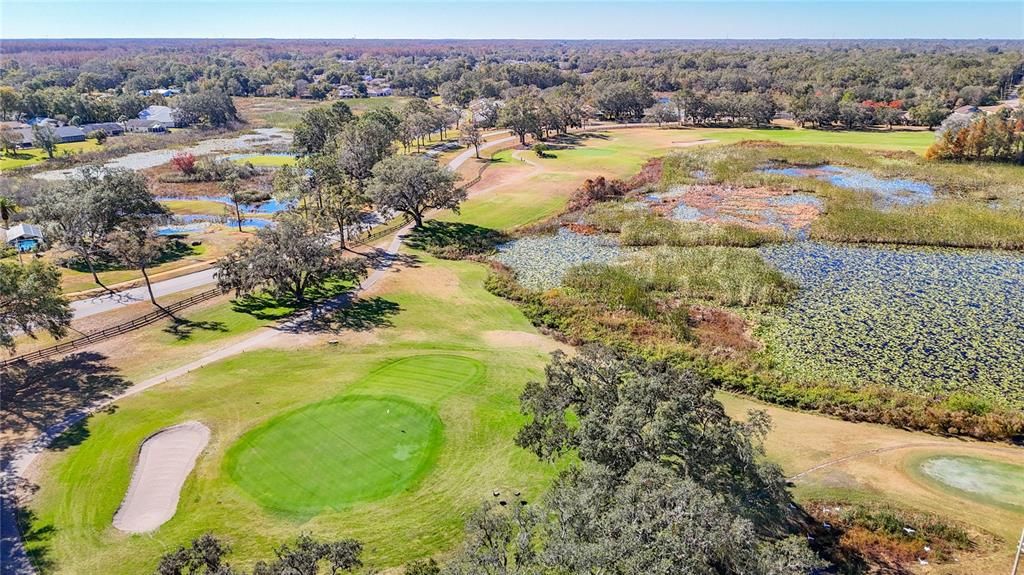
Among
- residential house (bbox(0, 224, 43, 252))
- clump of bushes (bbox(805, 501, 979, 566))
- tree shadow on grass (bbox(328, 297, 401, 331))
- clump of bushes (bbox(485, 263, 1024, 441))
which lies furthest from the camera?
residential house (bbox(0, 224, 43, 252))

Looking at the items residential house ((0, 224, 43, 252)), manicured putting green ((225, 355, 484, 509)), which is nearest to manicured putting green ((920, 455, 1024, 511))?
manicured putting green ((225, 355, 484, 509))

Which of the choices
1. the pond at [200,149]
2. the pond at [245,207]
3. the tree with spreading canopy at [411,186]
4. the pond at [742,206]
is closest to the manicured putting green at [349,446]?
the tree with spreading canopy at [411,186]

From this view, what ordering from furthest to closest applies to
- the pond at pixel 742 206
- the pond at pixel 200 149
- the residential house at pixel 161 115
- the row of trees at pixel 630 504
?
the residential house at pixel 161 115, the pond at pixel 200 149, the pond at pixel 742 206, the row of trees at pixel 630 504

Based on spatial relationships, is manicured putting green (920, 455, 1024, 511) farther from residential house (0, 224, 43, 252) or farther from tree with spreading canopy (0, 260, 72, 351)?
residential house (0, 224, 43, 252)

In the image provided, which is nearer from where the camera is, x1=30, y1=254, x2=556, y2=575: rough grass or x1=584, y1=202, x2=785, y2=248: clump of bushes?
x1=30, y1=254, x2=556, y2=575: rough grass

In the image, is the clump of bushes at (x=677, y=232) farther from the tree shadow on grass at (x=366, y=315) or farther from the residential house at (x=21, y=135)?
the residential house at (x=21, y=135)

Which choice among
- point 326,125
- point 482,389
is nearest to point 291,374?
point 482,389

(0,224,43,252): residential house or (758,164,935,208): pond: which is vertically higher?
(758,164,935,208): pond
